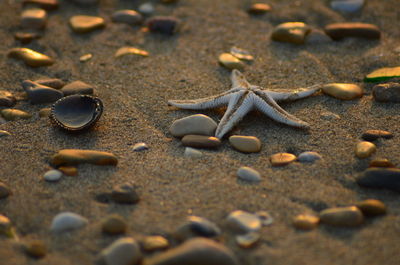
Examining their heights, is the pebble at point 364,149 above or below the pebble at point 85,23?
below

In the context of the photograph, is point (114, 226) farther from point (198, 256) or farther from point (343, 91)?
point (343, 91)

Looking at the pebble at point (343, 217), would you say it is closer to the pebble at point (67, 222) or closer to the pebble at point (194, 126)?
the pebble at point (194, 126)

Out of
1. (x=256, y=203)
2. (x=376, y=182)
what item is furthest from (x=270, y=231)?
(x=376, y=182)

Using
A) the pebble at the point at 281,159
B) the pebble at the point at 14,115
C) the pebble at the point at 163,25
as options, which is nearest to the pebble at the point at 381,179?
the pebble at the point at 281,159

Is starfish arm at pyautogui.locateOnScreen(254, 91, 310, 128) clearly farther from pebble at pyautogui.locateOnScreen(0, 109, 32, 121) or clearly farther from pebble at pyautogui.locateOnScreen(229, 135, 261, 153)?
pebble at pyautogui.locateOnScreen(0, 109, 32, 121)

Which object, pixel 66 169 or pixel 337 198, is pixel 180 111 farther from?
pixel 337 198

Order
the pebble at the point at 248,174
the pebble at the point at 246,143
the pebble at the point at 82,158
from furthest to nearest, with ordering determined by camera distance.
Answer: the pebble at the point at 246,143, the pebble at the point at 82,158, the pebble at the point at 248,174

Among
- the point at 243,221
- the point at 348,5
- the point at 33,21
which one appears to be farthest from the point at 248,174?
the point at 33,21

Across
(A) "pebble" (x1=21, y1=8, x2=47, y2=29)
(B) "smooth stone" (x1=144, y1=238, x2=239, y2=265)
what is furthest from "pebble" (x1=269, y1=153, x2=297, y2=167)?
(A) "pebble" (x1=21, y1=8, x2=47, y2=29)
